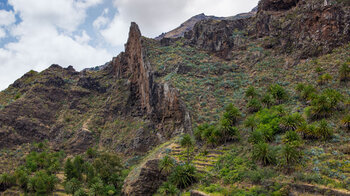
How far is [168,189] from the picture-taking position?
36500mm

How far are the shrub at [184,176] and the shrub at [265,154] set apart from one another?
1045cm

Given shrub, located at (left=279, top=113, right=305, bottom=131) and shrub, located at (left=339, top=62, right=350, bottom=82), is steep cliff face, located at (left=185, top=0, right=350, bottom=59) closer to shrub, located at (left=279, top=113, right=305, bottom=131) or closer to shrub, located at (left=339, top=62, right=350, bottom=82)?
shrub, located at (left=339, top=62, right=350, bottom=82)

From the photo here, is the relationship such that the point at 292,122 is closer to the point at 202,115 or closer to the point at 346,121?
the point at 346,121

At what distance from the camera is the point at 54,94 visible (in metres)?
95.3

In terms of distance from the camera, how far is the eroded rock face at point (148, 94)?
57156 millimetres

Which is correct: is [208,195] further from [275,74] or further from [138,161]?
[275,74]

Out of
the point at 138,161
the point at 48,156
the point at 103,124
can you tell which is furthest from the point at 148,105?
the point at 48,156

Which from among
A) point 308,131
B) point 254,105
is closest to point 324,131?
point 308,131

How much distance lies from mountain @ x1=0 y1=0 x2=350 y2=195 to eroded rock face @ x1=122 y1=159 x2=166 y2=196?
18 centimetres

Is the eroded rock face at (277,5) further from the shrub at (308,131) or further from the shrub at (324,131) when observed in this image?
the shrub at (324,131)

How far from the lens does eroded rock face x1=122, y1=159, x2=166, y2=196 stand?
40.0 m

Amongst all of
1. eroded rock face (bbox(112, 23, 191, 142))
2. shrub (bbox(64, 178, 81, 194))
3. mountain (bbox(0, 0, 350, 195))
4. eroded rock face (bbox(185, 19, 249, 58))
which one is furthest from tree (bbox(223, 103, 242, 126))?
shrub (bbox(64, 178, 81, 194))

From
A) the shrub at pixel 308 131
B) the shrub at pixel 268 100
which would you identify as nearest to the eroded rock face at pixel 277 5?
the shrub at pixel 268 100

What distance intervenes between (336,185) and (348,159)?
5119mm
